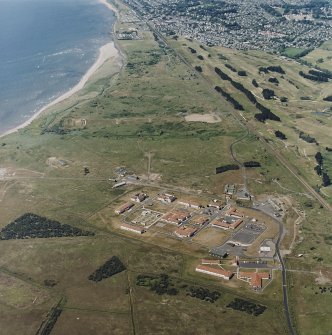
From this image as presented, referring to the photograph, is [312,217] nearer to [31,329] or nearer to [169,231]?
[169,231]

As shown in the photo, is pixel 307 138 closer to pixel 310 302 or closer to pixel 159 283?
pixel 310 302

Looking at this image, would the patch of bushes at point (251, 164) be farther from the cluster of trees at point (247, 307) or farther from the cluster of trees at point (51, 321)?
the cluster of trees at point (51, 321)

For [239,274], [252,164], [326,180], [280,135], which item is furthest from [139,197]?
[280,135]

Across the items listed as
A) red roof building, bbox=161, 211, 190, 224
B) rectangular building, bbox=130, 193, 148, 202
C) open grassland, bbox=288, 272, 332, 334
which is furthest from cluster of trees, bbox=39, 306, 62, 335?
rectangular building, bbox=130, 193, 148, 202

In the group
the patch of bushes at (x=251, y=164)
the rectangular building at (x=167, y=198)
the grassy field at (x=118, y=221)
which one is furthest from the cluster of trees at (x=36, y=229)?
the patch of bushes at (x=251, y=164)

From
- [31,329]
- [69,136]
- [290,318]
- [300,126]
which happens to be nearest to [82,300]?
[31,329]

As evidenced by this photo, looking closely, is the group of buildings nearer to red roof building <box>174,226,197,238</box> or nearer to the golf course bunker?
the golf course bunker

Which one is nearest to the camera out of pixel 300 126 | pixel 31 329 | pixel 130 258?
pixel 31 329
